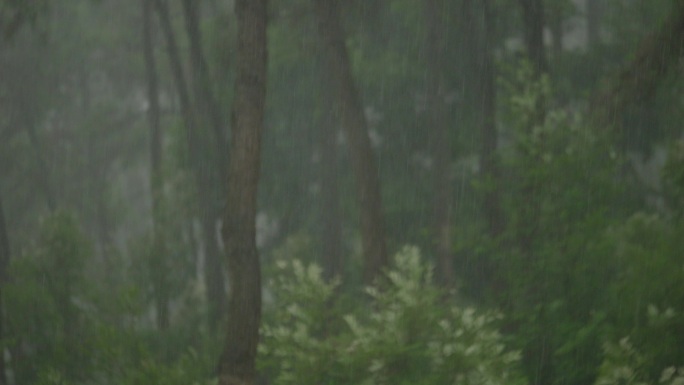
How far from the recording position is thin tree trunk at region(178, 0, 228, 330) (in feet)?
70.4

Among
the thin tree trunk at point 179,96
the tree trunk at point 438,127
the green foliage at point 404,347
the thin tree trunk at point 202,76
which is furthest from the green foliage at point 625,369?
the thin tree trunk at point 202,76

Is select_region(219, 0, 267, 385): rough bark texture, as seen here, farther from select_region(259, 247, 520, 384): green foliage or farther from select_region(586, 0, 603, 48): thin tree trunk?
select_region(586, 0, 603, 48): thin tree trunk

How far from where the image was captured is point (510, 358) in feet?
30.6

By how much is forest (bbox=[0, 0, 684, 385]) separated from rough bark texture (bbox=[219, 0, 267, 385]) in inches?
1.0

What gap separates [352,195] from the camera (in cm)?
2486

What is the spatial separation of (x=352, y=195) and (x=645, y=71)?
11.6 meters

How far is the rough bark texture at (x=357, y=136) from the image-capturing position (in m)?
15.7

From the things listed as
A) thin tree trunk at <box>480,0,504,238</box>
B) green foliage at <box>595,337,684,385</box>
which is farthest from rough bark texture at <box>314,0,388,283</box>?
green foliage at <box>595,337,684,385</box>

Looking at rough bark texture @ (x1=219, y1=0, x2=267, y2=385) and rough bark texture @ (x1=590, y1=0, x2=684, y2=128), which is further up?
rough bark texture @ (x1=590, y1=0, x2=684, y2=128)

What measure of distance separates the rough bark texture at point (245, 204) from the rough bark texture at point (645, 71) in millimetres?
4498

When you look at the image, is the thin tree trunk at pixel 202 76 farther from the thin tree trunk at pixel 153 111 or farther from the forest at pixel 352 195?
the thin tree trunk at pixel 153 111

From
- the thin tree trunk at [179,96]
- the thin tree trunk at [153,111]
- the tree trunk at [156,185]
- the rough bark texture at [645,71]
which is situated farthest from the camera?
the thin tree trunk at [153,111]

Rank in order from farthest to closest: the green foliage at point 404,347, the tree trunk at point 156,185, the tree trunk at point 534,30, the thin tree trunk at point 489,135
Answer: the tree trunk at point 156,185 → the tree trunk at point 534,30 → the thin tree trunk at point 489,135 → the green foliage at point 404,347

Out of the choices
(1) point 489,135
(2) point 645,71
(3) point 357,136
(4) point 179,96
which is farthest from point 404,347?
(4) point 179,96
